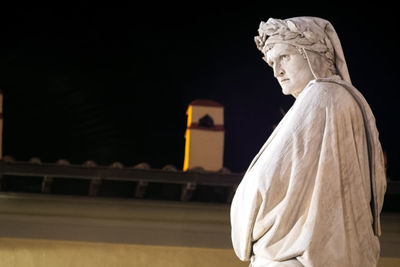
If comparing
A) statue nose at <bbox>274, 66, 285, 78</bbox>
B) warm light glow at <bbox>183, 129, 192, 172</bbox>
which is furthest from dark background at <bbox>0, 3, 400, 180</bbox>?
statue nose at <bbox>274, 66, 285, 78</bbox>

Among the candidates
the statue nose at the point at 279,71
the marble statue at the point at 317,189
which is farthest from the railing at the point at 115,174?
the marble statue at the point at 317,189

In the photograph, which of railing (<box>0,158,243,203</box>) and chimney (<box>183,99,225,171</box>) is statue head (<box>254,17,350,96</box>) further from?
chimney (<box>183,99,225,171</box>)

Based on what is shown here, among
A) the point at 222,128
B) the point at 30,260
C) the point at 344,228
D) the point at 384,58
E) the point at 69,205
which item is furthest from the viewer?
the point at 384,58

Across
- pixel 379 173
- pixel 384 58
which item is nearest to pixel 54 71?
pixel 384 58

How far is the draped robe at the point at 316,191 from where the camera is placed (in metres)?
2.31

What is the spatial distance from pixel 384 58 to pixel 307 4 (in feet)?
3.48

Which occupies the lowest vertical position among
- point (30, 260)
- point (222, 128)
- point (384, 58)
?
point (30, 260)

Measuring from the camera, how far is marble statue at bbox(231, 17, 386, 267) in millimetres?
2309

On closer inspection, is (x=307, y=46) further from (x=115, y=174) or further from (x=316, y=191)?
(x=115, y=174)

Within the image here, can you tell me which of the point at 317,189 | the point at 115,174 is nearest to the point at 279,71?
the point at 317,189

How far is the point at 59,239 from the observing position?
20.3ft

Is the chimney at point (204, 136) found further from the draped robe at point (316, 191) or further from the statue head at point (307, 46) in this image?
the draped robe at point (316, 191)

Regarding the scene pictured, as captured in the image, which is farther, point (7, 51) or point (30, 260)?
point (7, 51)

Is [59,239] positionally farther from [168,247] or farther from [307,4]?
[307,4]
